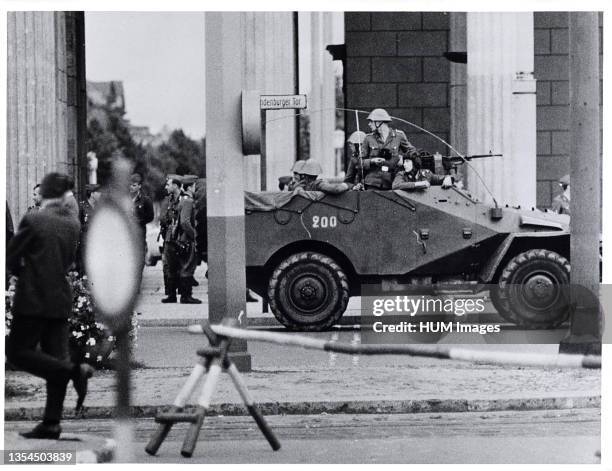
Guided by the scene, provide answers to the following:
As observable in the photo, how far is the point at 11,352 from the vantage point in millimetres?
9117

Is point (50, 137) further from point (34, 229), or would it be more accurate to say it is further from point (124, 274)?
point (34, 229)

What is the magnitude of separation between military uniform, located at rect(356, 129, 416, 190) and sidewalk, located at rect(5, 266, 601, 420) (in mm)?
2925

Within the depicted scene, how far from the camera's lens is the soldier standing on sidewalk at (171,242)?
18625 mm

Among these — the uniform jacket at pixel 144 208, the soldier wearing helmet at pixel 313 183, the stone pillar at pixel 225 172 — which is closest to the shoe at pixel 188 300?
the uniform jacket at pixel 144 208

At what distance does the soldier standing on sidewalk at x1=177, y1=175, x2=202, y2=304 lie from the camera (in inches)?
729

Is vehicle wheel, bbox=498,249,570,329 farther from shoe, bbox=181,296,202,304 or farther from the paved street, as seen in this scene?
shoe, bbox=181,296,202,304

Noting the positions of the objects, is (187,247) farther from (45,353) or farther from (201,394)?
(201,394)

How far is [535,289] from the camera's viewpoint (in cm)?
1477

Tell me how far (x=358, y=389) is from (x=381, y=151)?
4.59 m

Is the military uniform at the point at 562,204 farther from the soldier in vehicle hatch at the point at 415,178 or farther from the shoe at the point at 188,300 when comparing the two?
the shoe at the point at 188,300

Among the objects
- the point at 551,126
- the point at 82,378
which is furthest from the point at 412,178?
the point at 82,378

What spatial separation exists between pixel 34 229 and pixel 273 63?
7975 mm

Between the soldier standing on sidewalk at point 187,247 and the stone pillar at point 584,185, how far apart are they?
7.13 meters

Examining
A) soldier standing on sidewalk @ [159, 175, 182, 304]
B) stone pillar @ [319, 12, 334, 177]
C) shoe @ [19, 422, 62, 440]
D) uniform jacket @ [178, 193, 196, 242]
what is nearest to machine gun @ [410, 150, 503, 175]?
uniform jacket @ [178, 193, 196, 242]
